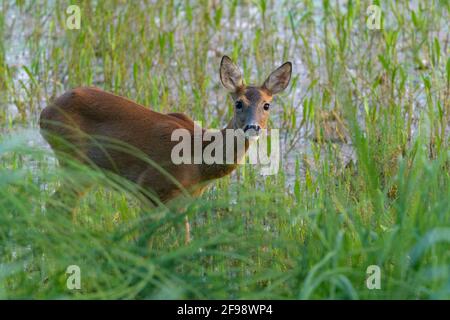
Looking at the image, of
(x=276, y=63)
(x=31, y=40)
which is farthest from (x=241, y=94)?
(x=31, y=40)

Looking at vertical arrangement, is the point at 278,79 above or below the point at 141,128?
above

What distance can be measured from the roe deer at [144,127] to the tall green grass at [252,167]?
7.6 inches

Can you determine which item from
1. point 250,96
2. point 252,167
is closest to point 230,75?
point 250,96

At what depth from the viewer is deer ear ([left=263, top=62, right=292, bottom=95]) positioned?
6.71 meters

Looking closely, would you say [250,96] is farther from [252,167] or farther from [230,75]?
[252,167]

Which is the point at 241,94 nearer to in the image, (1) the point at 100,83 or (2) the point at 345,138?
(2) the point at 345,138

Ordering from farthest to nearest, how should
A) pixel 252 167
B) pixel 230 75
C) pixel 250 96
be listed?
pixel 252 167, pixel 230 75, pixel 250 96

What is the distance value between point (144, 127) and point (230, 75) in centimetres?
62

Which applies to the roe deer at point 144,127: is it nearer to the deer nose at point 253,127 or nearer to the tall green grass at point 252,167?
the deer nose at point 253,127

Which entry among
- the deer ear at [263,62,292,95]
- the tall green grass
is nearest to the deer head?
the deer ear at [263,62,292,95]

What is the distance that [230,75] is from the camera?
6.68 metres

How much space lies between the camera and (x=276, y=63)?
9242 mm
